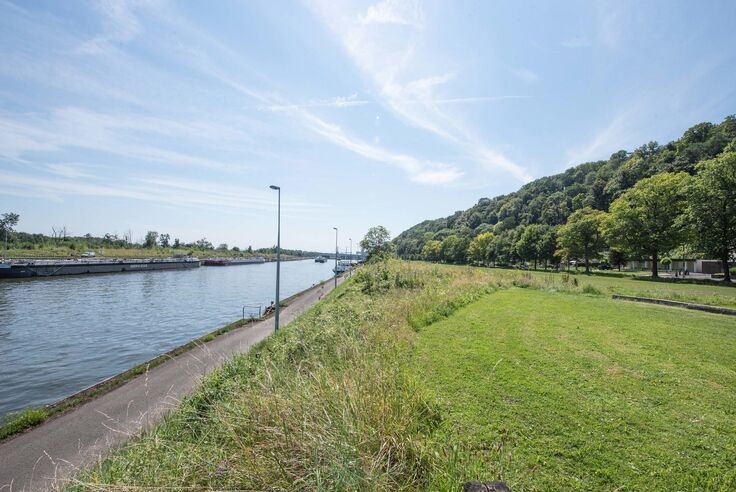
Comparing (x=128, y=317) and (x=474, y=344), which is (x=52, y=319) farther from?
A: (x=474, y=344)

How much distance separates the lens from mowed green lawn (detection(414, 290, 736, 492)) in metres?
4.06

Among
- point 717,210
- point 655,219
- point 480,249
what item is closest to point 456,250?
point 480,249

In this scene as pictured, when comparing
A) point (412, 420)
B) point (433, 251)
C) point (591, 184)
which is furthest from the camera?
point (433, 251)

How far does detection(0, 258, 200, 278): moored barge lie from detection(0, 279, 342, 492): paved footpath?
214 ft

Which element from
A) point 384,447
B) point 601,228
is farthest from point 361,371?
point 601,228

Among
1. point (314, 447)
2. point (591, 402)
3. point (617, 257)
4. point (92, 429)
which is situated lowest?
point (92, 429)

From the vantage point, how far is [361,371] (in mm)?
5426

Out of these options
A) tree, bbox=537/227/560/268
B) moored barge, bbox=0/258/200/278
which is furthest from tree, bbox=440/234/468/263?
moored barge, bbox=0/258/200/278

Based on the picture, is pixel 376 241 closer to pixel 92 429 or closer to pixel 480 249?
pixel 480 249

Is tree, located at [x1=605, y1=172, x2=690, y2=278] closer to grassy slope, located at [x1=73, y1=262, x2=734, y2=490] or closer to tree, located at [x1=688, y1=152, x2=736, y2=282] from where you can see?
tree, located at [x1=688, y1=152, x2=736, y2=282]

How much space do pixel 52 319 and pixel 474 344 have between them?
3831 cm

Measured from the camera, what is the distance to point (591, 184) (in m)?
114

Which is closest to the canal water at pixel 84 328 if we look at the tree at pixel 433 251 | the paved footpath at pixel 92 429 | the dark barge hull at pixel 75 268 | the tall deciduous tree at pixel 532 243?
the paved footpath at pixel 92 429

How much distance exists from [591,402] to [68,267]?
88.0m
